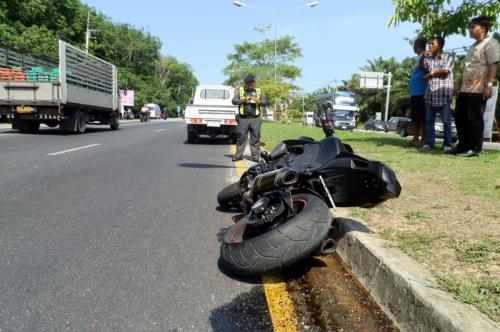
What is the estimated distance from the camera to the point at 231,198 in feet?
13.5

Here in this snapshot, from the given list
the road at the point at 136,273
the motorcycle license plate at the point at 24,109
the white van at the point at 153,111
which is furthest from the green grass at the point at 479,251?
the white van at the point at 153,111

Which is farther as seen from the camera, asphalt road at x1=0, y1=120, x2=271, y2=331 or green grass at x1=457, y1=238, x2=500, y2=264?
green grass at x1=457, y1=238, x2=500, y2=264

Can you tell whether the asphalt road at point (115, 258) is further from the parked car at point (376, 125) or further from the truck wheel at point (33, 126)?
the parked car at point (376, 125)

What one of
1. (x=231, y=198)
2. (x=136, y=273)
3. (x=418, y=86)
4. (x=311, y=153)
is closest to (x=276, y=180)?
(x=311, y=153)

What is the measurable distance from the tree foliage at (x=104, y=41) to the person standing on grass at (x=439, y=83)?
15.4 metres

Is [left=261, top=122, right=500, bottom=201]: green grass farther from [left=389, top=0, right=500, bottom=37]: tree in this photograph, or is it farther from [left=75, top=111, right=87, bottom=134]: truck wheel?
[left=75, top=111, right=87, bottom=134]: truck wheel

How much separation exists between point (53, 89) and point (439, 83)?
11391 mm

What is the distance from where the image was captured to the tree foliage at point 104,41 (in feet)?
104

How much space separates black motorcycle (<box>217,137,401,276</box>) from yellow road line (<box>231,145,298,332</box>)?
0.46 feet

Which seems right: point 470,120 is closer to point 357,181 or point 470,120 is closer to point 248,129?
point 248,129

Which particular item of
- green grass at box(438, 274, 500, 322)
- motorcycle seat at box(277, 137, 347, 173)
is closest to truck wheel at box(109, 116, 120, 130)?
motorcycle seat at box(277, 137, 347, 173)

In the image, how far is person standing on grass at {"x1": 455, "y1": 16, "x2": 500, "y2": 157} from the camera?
231 inches

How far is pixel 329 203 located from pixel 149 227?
1705 millimetres

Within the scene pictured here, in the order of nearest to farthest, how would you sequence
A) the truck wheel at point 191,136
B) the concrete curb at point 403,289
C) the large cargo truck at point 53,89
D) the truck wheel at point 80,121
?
the concrete curb at point 403,289
the truck wheel at point 191,136
the large cargo truck at point 53,89
the truck wheel at point 80,121
